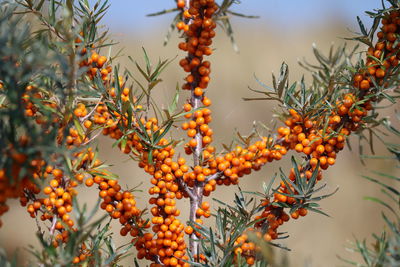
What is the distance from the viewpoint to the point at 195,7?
0.54 metres

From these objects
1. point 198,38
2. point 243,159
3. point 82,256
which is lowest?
point 82,256

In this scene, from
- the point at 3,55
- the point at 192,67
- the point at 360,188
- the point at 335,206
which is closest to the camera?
the point at 3,55

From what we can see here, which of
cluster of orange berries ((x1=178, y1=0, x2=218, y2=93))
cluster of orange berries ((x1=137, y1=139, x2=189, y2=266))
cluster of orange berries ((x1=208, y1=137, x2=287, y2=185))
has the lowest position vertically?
cluster of orange berries ((x1=137, y1=139, x2=189, y2=266))

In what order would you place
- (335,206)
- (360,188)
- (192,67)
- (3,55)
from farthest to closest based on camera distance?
(360,188) < (335,206) < (192,67) < (3,55)

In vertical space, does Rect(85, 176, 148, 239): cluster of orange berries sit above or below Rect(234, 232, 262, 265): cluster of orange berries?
above

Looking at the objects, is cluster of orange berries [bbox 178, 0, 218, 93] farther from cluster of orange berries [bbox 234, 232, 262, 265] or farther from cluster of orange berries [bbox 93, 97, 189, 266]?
cluster of orange berries [bbox 234, 232, 262, 265]

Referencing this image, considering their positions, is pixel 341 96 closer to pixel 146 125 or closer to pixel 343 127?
pixel 343 127

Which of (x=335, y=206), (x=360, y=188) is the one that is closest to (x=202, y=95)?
(x=335, y=206)

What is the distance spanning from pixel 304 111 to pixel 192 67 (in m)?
0.17

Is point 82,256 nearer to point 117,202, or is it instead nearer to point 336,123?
point 117,202

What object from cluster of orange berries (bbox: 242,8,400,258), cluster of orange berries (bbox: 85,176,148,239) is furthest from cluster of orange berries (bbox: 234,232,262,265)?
cluster of orange berries (bbox: 85,176,148,239)

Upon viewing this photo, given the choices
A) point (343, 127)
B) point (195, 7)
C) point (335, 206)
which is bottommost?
point (335, 206)

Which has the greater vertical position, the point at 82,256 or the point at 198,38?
the point at 198,38

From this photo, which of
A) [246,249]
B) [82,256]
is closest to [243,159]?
[246,249]
